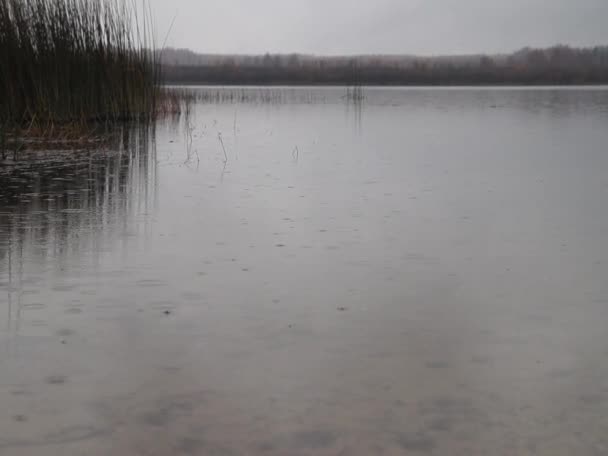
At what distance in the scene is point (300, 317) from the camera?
1995 millimetres

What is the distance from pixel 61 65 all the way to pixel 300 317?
5076 mm

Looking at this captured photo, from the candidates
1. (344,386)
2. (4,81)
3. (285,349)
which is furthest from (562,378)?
(4,81)

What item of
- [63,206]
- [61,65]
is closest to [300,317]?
[63,206]

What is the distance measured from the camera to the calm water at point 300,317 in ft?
4.49

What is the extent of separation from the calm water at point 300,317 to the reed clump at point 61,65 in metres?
1.95

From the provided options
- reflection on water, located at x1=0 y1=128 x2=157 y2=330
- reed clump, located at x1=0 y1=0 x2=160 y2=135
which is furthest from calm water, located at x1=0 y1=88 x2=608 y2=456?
reed clump, located at x1=0 y1=0 x2=160 y2=135

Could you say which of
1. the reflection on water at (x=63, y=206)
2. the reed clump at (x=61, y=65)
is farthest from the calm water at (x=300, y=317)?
the reed clump at (x=61, y=65)

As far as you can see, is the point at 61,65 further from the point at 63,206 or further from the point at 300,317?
the point at 300,317

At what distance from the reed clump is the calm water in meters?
1.95

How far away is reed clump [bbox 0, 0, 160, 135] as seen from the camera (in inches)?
242

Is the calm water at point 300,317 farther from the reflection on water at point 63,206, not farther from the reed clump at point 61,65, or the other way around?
the reed clump at point 61,65

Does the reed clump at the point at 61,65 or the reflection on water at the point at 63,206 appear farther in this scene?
the reed clump at the point at 61,65

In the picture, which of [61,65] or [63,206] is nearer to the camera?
[63,206]

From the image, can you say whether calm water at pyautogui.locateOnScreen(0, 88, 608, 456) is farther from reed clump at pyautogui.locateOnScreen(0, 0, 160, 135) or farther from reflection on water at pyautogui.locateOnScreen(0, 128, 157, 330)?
reed clump at pyautogui.locateOnScreen(0, 0, 160, 135)
